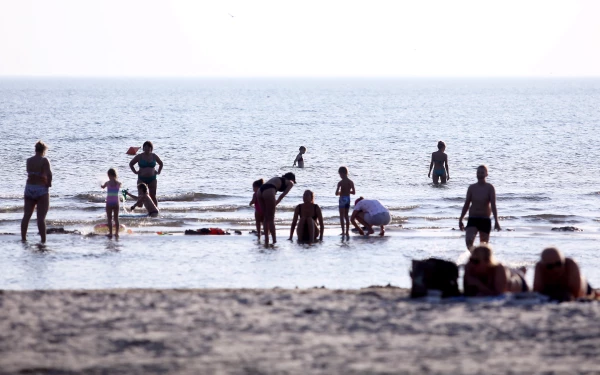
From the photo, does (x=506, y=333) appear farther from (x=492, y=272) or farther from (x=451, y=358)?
(x=492, y=272)

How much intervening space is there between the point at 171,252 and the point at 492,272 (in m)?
6.38

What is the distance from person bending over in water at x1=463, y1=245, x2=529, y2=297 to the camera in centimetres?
899

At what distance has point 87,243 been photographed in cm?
1491

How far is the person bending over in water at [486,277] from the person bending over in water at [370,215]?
705cm

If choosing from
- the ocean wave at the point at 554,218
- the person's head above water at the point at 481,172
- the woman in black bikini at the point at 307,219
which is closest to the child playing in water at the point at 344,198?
the woman in black bikini at the point at 307,219

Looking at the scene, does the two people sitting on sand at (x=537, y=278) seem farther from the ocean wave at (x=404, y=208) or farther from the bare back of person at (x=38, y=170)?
the ocean wave at (x=404, y=208)

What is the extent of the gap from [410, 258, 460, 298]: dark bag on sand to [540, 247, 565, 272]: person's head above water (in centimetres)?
87

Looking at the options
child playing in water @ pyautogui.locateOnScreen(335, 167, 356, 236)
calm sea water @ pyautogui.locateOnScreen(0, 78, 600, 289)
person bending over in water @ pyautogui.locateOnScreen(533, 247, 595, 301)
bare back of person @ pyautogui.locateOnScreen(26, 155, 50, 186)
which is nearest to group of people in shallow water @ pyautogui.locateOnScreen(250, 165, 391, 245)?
child playing in water @ pyautogui.locateOnScreen(335, 167, 356, 236)

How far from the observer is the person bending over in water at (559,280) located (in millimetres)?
8812

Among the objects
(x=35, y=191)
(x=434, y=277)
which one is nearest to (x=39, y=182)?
(x=35, y=191)

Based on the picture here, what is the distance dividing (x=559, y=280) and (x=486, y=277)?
70cm

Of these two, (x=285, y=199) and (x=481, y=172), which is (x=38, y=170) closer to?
(x=481, y=172)

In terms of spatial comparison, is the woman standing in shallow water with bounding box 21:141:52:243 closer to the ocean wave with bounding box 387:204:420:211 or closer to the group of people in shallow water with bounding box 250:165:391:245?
the group of people in shallow water with bounding box 250:165:391:245

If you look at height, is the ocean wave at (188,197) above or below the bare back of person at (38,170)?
below
